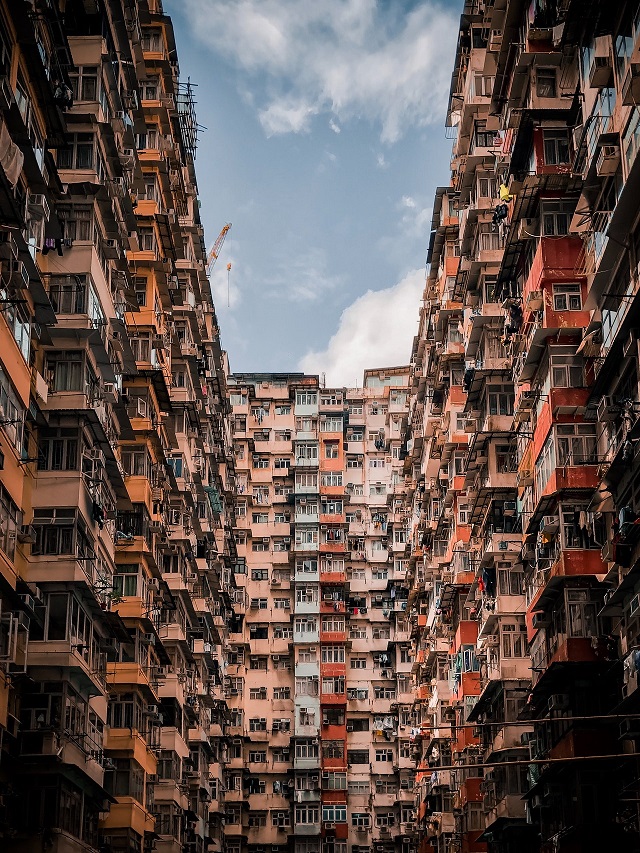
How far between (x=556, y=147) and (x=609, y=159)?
26.2 ft

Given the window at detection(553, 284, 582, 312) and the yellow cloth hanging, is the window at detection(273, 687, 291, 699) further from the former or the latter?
the window at detection(553, 284, 582, 312)

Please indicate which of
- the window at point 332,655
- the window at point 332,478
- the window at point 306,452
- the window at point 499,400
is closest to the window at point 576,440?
the window at point 499,400

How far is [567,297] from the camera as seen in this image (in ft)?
112

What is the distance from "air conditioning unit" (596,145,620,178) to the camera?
89.8ft

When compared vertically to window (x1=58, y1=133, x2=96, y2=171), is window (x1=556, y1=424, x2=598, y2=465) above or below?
below

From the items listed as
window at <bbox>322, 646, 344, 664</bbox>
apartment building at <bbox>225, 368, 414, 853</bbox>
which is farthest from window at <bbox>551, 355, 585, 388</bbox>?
window at <bbox>322, 646, 344, 664</bbox>

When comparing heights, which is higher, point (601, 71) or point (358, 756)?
point (601, 71)

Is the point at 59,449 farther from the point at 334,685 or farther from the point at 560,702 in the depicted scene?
the point at 334,685

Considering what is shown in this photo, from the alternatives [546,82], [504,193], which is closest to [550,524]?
[504,193]

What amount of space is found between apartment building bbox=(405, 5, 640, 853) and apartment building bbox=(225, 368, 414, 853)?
23.1m

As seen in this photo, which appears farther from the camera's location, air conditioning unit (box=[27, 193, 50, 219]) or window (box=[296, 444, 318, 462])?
window (box=[296, 444, 318, 462])

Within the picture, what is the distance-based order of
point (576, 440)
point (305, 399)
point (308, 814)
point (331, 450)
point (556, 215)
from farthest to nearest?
point (305, 399)
point (331, 450)
point (308, 814)
point (556, 215)
point (576, 440)

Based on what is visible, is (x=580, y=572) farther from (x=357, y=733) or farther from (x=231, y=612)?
(x=357, y=733)

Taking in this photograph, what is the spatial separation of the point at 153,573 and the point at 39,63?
2016 cm
